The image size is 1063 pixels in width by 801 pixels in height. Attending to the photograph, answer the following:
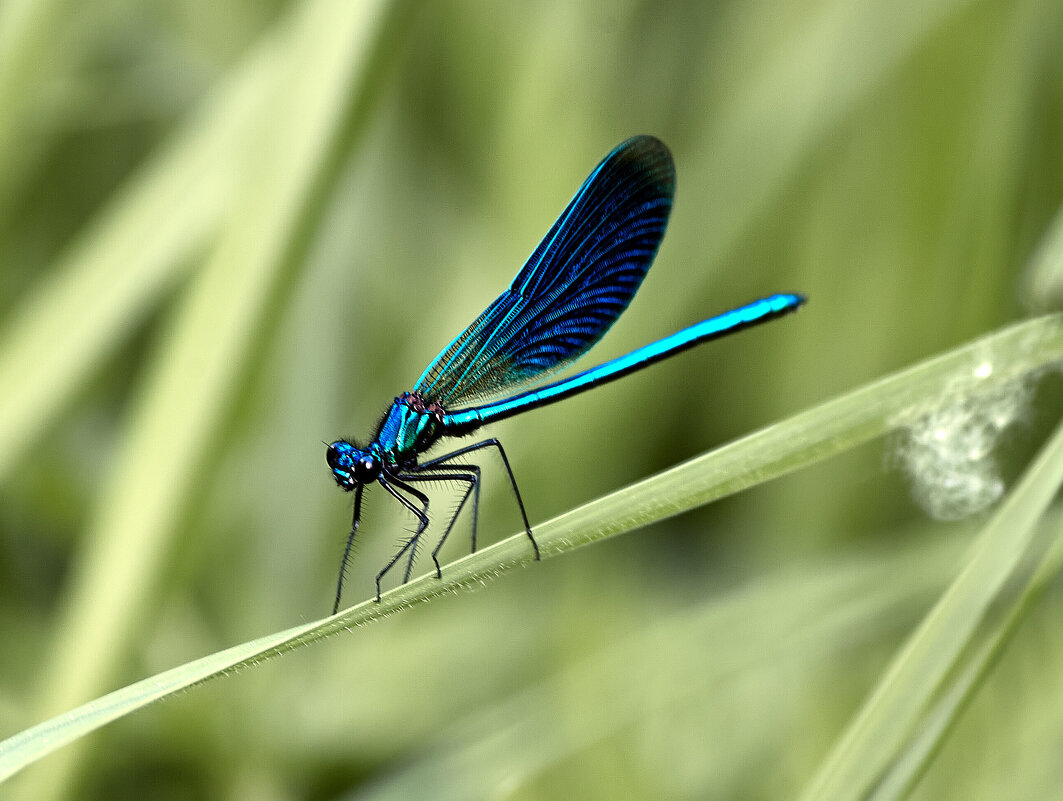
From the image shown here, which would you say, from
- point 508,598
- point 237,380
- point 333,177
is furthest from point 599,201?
point 508,598

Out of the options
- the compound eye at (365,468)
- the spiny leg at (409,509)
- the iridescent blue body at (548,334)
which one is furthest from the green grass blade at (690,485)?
the compound eye at (365,468)

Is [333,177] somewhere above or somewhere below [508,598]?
above

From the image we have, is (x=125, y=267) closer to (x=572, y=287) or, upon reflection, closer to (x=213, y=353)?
(x=213, y=353)

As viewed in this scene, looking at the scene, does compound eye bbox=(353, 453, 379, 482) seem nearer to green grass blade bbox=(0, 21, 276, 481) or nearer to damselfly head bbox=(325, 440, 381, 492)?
damselfly head bbox=(325, 440, 381, 492)

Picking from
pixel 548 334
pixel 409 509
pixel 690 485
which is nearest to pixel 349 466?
pixel 409 509

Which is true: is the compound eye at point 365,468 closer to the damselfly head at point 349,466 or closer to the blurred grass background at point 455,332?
the damselfly head at point 349,466

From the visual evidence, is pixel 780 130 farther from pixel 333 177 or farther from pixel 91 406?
pixel 91 406
